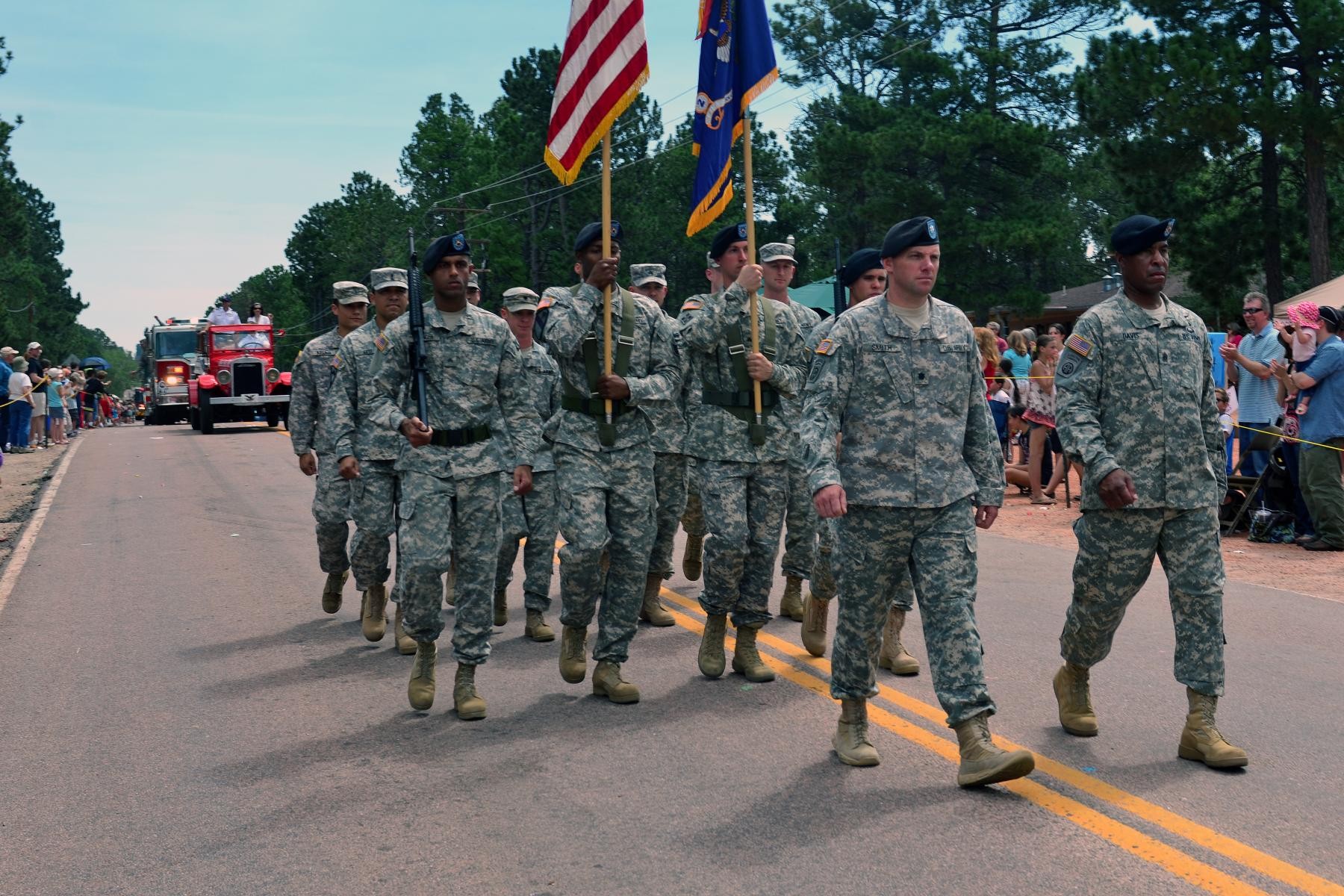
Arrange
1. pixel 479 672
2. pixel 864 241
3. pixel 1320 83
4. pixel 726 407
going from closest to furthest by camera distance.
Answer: pixel 726 407
pixel 479 672
pixel 1320 83
pixel 864 241

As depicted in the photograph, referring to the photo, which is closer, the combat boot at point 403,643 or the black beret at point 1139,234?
the black beret at point 1139,234

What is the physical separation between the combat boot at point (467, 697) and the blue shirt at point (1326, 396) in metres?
7.71

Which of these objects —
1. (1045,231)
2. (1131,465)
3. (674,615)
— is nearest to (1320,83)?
(1045,231)

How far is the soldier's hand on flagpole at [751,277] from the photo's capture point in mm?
6520

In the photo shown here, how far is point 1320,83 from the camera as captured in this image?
1096 inches

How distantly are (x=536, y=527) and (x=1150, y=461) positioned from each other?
13.8ft

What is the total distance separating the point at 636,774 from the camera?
5.46 metres

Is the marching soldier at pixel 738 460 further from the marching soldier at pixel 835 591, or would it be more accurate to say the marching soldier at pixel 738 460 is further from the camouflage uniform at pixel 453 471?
the camouflage uniform at pixel 453 471

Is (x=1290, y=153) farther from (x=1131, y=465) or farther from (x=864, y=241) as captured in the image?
(x=1131, y=465)

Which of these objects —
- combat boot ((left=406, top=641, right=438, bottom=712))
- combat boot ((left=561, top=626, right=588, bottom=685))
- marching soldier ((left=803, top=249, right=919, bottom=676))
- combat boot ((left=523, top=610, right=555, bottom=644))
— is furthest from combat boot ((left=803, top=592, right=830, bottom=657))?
combat boot ((left=406, top=641, right=438, bottom=712))

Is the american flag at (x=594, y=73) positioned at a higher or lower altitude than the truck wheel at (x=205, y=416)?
higher

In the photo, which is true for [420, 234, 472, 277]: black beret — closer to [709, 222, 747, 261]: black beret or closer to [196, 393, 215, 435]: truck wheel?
[709, 222, 747, 261]: black beret

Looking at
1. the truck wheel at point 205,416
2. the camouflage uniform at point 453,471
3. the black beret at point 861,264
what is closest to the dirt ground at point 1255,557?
the black beret at point 861,264

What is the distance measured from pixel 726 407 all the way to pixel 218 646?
12.1ft
